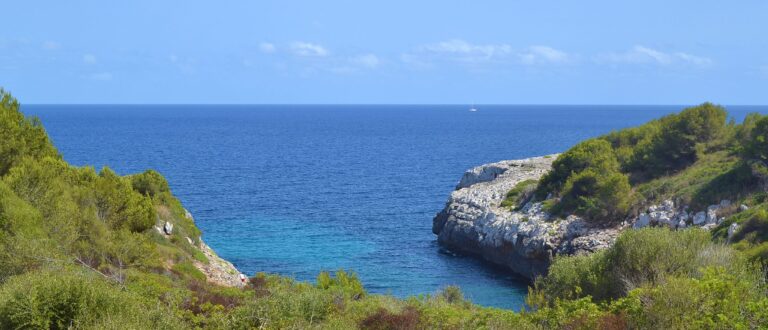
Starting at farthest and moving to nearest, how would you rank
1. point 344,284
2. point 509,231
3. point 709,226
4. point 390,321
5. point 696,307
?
point 509,231 < point 709,226 < point 344,284 < point 390,321 < point 696,307

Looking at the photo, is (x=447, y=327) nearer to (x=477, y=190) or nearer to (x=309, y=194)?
(x=477, y=190)

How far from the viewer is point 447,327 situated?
902 inches

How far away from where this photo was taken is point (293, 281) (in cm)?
3209

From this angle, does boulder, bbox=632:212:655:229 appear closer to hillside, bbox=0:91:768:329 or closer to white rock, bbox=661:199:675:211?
white rock, bbox=661:199:675:211

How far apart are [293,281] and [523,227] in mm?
24373

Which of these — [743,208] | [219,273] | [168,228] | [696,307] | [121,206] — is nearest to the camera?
[696,307]

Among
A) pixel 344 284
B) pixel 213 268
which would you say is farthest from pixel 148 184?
pixel 344 284

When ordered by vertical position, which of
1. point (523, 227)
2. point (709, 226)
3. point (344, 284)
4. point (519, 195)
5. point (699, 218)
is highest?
point (699, 218)

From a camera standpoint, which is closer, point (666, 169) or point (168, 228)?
point (168, 228)

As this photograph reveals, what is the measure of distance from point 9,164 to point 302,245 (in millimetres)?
24086

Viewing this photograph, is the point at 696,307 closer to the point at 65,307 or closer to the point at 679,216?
the point at 65,307

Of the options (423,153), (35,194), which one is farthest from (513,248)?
(423,153)

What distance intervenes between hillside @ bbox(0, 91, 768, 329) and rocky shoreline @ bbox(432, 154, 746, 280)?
1420 mm

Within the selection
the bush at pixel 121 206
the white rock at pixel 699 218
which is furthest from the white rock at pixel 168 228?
the white rock at pixel 699 218
